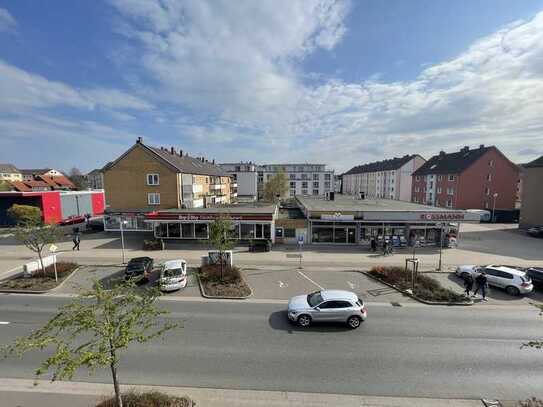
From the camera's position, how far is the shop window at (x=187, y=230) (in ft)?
88.8

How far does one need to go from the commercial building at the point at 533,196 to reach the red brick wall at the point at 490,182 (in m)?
8.39

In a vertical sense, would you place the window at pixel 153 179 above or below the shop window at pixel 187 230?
above

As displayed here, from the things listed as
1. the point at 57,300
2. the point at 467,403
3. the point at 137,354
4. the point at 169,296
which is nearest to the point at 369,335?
the point at 467,403

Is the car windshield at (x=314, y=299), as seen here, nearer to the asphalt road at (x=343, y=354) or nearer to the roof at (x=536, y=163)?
the asphalt road at (x=343, y=354)

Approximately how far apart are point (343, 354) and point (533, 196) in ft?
140

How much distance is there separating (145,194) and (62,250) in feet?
36.2

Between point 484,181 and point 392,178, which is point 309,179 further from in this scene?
point 484,181

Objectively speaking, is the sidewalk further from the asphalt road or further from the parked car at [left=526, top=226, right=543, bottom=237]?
the parked car at [left=526, top=226, right=543, bottom=237]

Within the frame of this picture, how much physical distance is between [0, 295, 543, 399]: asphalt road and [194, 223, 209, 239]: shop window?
14745 mm

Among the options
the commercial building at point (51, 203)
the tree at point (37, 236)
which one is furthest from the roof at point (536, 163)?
the commercial building at point (51, 203)

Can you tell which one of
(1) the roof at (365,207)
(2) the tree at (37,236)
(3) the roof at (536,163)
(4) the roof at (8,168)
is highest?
(4) the roof at (8,168)

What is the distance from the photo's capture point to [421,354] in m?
9.09

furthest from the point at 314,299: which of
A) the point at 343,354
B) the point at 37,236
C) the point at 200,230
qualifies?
the point at 37,236

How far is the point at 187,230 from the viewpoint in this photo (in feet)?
89.1
